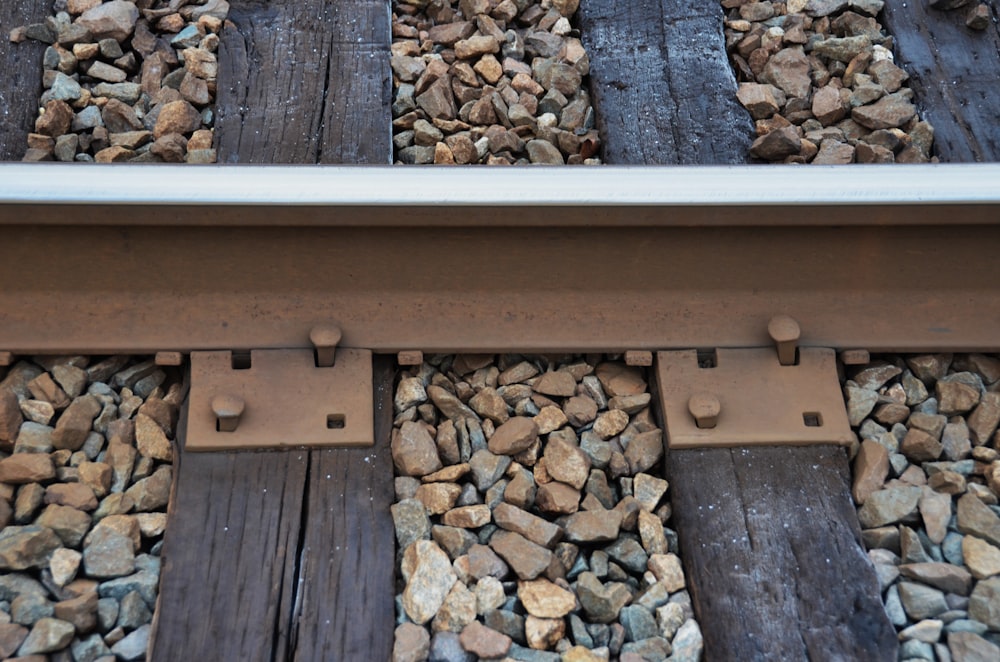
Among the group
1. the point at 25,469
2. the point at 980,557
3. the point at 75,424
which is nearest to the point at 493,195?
the point at 75,424

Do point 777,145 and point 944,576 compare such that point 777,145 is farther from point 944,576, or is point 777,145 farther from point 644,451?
point 944,576

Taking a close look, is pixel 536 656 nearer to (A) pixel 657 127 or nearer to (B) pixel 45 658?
(B) pixel 45 658

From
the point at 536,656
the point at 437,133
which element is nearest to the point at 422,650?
the point at 536,656

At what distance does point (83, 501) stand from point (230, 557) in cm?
34

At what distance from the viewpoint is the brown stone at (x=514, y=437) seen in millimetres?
2391

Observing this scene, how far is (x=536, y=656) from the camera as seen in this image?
2047 mm

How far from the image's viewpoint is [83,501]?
2256 mm

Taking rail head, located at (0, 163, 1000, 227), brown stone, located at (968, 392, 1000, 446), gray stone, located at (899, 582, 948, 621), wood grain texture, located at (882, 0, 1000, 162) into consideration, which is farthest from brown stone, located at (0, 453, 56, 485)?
wood grain texture, located at (882, 0, 1000, 162)

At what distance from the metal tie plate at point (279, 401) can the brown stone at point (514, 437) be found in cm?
27

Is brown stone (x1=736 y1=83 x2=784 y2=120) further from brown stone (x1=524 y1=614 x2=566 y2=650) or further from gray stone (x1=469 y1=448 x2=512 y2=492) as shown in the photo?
brown stone (x1=524 y1=614 x2=566 y2=650)

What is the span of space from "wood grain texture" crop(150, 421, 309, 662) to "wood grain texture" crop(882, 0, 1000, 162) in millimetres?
2064

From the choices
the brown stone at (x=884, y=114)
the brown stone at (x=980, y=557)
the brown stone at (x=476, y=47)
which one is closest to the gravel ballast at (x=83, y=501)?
the brown stone at (x=476, y=47)

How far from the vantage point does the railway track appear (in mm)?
2207

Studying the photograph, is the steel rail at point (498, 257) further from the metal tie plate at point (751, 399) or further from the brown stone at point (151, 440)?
the brown stone at point (151, 440)
